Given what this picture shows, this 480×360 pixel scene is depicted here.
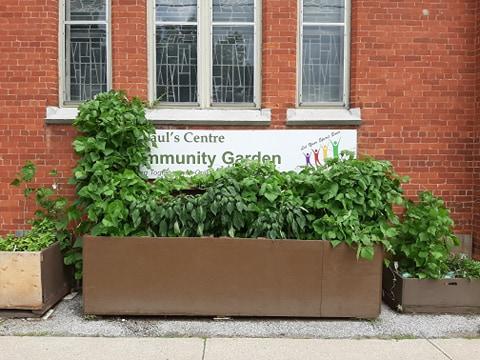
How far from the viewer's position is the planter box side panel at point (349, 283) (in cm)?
496

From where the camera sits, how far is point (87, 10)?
241 inches

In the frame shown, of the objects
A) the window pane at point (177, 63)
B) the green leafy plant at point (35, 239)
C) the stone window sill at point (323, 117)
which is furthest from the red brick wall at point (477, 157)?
the green leafy plant at point (35, 239)

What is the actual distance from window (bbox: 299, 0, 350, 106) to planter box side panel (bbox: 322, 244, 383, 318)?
6.87 feet

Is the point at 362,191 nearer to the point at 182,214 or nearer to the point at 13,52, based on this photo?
the point at 182,214

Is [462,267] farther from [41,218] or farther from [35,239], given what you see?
[41,218]

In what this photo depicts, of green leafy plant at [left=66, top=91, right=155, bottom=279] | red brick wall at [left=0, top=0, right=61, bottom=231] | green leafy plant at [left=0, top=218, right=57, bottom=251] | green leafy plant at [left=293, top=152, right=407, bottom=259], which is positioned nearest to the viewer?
green leafy plant at [left=293, top=152, right=407, bottom=259]

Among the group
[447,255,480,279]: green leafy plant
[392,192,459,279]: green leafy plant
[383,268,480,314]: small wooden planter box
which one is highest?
[392,192,459,279]: green leafy plant

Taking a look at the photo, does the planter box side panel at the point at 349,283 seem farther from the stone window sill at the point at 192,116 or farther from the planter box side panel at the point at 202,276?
the stone window sill at the point at 192,116

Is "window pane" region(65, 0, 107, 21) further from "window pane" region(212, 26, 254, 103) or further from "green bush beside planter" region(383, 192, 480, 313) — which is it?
"green bush beside planter" region(383, 192, 480, 313)

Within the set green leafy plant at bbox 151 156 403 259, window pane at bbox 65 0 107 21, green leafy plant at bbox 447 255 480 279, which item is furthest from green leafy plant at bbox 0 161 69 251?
green leafy plant at bbox 447 255 480 279

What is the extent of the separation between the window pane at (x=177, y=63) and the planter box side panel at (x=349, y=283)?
2.63 metres

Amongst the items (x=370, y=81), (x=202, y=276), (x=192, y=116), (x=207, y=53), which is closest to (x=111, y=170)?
(x=192, y=116)

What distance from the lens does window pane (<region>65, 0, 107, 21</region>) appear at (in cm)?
610

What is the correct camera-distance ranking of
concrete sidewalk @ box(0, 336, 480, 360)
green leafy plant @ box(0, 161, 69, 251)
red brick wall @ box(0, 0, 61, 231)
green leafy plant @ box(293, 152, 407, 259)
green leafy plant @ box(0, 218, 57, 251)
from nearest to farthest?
concrete sidewalk @ box(0, 336, 480, 360) < green leafy plant @ box(293, 152, 407, 259) < green leafy plant @ box(0, 218, 57, 251) < green leafy plant @ box(0, 161, 69, 251) < red brick wall @ box(0, 0, 61, 231)
